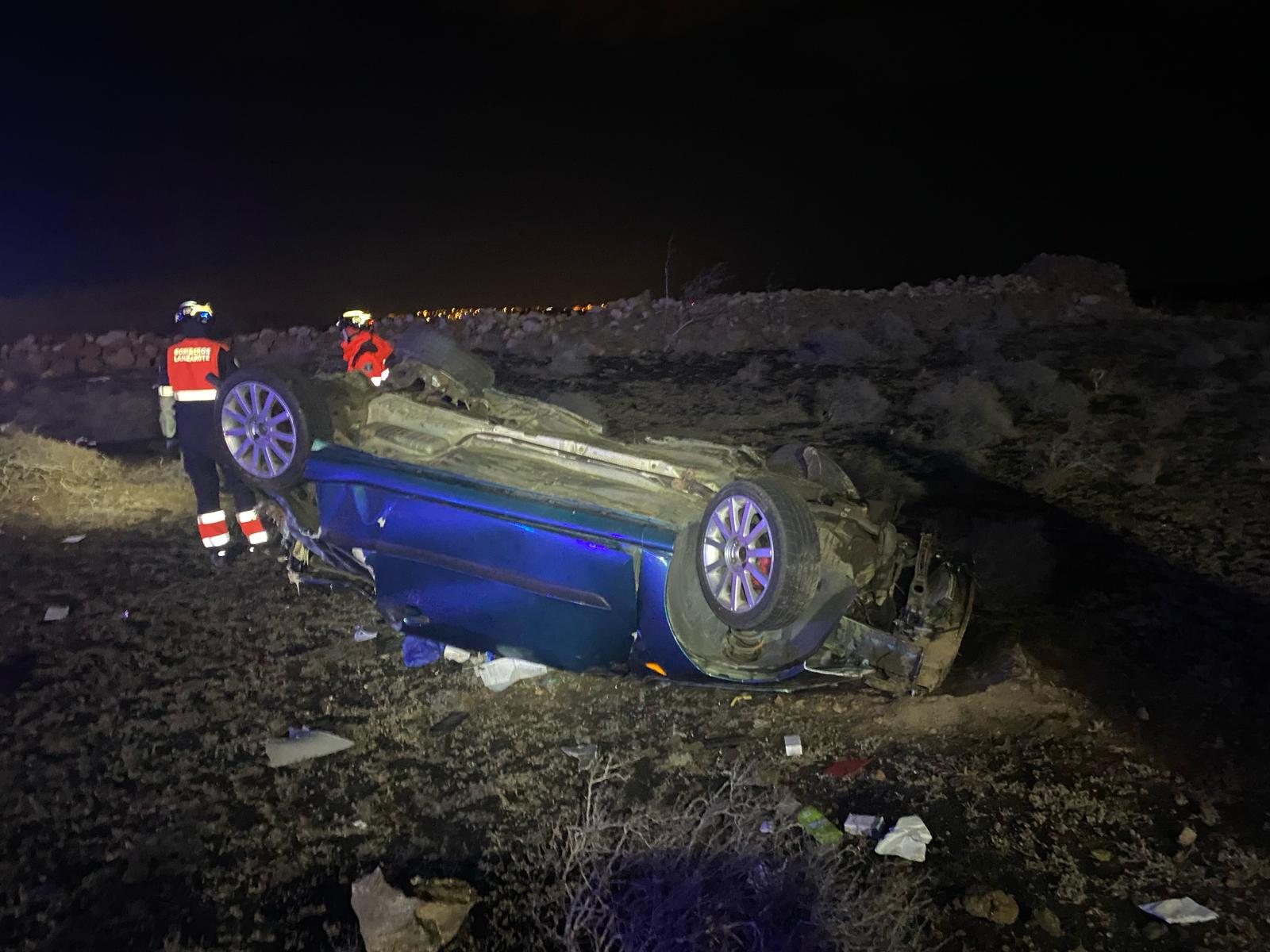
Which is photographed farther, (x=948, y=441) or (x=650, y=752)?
(x=948, y=441)

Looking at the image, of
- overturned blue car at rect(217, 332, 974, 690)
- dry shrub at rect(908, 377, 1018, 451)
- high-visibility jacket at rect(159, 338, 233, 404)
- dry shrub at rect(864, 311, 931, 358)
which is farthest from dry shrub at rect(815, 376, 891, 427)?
high-visibility jacket at rect(159, 338, 233, 404)

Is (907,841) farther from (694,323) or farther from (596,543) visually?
(694,323)

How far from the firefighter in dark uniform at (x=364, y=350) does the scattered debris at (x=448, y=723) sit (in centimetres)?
362

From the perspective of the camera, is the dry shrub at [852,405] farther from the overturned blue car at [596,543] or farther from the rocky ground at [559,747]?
the overturned blue car at [596,543]

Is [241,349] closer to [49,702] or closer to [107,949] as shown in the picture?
[49,702]

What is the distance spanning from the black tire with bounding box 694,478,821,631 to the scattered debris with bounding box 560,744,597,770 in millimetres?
907

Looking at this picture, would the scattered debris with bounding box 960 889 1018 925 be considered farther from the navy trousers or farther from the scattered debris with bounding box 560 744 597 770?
the navy trousers

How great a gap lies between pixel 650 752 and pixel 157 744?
2346mm

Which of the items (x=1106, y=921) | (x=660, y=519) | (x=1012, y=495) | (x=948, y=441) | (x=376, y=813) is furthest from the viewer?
(x=948, y=441)

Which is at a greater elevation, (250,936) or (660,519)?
(660,519)

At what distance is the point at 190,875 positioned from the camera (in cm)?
290

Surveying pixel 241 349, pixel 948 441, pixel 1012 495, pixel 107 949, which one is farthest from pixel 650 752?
pixel 241 349

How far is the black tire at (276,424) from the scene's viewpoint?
4.52m

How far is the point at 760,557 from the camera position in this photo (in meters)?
3.43
